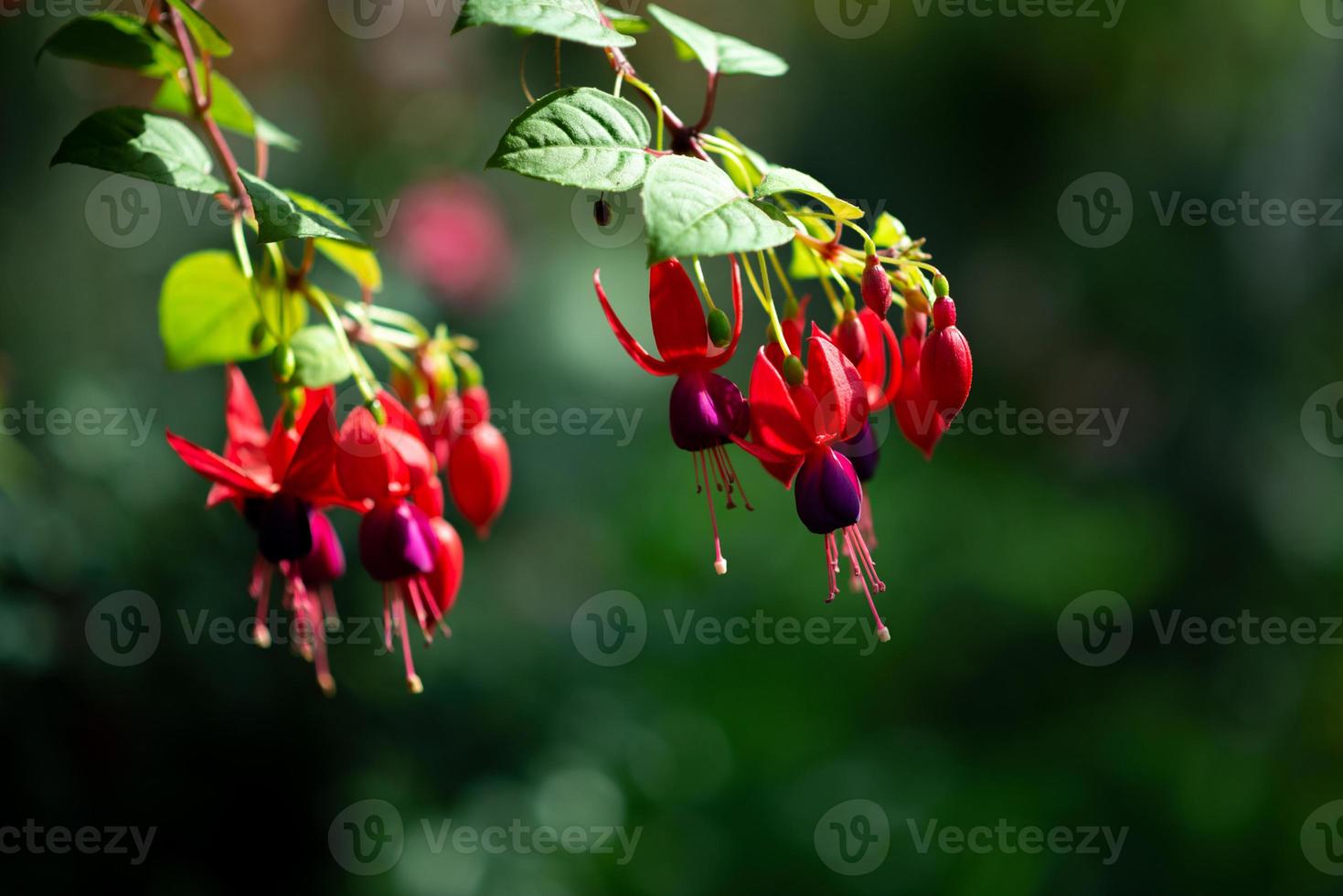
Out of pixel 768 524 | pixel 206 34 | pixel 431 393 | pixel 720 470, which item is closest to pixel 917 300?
pixel 720 470

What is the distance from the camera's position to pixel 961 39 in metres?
3.57

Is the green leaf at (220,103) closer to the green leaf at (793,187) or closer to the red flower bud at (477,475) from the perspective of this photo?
the red flower bud at (477,475)

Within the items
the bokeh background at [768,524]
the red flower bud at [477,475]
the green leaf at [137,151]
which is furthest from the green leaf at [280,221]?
the bokeh background at [768,524]

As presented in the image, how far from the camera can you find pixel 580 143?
1.61ft

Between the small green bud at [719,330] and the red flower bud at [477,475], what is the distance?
28 centimetres

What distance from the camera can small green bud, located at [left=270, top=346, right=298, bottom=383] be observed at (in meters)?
0.66

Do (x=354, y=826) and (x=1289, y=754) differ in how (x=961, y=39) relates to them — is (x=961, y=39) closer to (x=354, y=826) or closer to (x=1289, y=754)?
(x=1289, y=754)

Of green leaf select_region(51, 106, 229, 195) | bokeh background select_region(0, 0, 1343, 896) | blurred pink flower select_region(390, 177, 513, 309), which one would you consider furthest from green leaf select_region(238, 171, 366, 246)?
blurred pink flower select_region(390, 177, 513, 309)

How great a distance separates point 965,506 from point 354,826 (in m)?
1.69

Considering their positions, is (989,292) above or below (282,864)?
above

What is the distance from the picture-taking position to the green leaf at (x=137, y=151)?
1.87 ft

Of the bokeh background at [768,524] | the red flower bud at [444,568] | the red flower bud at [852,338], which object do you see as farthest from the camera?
the bokeh background at [768,524]

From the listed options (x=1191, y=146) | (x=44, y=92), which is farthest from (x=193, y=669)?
(x=1191, y=146)

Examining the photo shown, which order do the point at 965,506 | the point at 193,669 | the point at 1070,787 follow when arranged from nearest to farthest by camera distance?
the point at 193,669, the point at 1070,787, the point at 965,506
